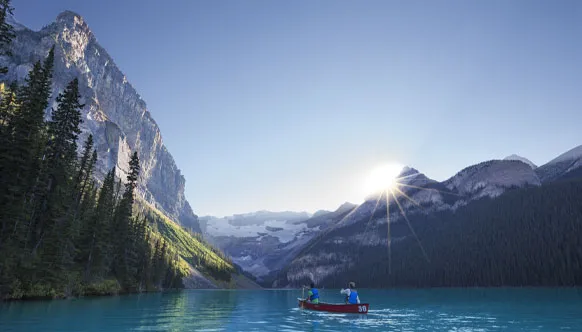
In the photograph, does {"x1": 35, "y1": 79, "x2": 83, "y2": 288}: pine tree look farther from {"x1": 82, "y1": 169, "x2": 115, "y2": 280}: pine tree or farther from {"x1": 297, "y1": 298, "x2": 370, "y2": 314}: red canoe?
{"x1": 297, "y1": 298, "x2": 370, "y2": 314}: red canoe

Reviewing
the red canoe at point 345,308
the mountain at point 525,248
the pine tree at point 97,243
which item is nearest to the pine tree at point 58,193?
the pine tree at point 97,243

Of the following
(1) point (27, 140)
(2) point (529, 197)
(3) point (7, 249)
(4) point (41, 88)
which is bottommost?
(3) point (7, 249)

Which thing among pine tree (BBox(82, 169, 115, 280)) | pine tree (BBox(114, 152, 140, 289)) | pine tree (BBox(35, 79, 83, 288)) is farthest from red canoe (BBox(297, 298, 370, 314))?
pine tree (BBox(114, 152, 140, 289))

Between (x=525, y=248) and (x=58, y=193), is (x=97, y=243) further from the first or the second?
(x=525, y=248)

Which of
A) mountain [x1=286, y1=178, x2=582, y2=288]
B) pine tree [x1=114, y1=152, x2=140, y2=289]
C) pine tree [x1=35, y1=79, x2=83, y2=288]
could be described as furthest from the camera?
mountain [x1=286, y1=178, x2=582, y2=288]

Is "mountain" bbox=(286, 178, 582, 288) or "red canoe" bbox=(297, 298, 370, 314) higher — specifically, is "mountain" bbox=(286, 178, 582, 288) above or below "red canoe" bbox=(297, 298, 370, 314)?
above

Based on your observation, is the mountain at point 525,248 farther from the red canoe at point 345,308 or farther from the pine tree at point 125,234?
the pine tree at point 125,234

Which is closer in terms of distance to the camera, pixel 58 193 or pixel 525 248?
pixel 58 193

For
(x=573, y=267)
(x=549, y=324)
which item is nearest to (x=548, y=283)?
(x=573, y=267)

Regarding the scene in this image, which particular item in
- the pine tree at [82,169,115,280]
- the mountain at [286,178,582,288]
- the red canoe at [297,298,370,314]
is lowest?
the red canoe at [297,298,370,314]

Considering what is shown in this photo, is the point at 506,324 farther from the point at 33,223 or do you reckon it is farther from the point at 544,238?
the point at 544,238

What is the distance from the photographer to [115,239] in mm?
85188

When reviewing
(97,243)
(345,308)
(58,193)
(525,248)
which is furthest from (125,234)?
(525,248)

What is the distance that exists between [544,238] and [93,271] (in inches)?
6610
